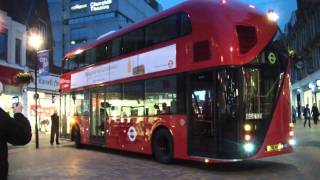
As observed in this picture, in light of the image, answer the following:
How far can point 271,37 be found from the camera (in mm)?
12023

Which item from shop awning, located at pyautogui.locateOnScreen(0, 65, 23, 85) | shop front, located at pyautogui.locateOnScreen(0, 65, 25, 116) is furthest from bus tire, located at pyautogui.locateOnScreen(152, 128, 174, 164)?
shop awning, located at pyautogui.locateOnScreen(0, 65, 23, 85)

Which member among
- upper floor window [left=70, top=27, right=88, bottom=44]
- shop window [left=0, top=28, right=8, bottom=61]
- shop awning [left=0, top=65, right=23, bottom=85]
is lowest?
shop awning [left=0, top=65, right=23, bottom=85]

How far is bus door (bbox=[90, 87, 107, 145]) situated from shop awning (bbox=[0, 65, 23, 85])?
1348 cm

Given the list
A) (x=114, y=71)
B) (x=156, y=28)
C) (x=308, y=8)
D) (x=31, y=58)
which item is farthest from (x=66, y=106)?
(x=308, y=8)

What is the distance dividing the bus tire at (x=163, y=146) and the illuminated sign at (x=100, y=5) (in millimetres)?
67872

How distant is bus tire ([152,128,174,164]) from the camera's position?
519 inches

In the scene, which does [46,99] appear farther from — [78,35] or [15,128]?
[78,35]

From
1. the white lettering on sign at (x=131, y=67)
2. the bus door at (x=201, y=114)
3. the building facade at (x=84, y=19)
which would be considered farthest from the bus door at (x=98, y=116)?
the building facade at (x=84, y=19)

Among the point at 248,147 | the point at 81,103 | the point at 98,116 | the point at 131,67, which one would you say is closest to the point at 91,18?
the point at 81,103

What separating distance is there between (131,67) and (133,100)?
108 cm

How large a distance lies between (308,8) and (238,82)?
42.6 metres

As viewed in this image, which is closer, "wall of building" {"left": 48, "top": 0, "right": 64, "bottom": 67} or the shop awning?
the shop awning

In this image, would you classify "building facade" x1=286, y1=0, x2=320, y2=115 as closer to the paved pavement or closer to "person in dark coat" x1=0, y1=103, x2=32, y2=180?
the paved pavement

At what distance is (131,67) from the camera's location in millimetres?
15281
